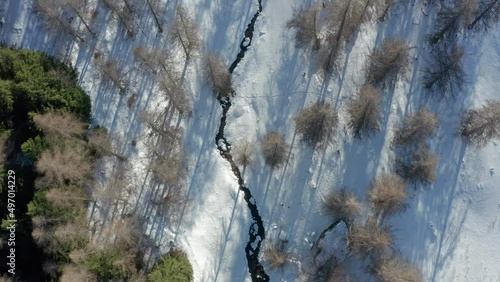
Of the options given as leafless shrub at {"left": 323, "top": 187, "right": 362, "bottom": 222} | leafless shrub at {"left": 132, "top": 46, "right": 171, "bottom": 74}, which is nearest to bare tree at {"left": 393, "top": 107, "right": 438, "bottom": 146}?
leafless shrub at {"left": 323, "top": 187, "right": 362, "bottom": 222}

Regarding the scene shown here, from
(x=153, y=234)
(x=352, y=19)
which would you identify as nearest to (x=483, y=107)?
(x=352, y=19)

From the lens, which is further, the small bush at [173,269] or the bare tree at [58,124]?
the small bush at [173,269]

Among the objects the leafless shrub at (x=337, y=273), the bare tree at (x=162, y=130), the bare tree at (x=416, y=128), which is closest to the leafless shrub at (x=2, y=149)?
the bare tree at (x=162, y=130)

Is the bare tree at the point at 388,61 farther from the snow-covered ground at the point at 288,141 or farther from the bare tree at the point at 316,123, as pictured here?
the bare tree at the point at 316,123

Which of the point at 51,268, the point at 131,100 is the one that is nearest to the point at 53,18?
the point at 131,100

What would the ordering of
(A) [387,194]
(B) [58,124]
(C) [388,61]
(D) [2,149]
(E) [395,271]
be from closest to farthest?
(B) [58,124], (D) [2,149], (E) [395,271], (A) [387,194], (C) [388,61]

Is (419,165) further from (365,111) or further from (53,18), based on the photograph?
(53,18)
